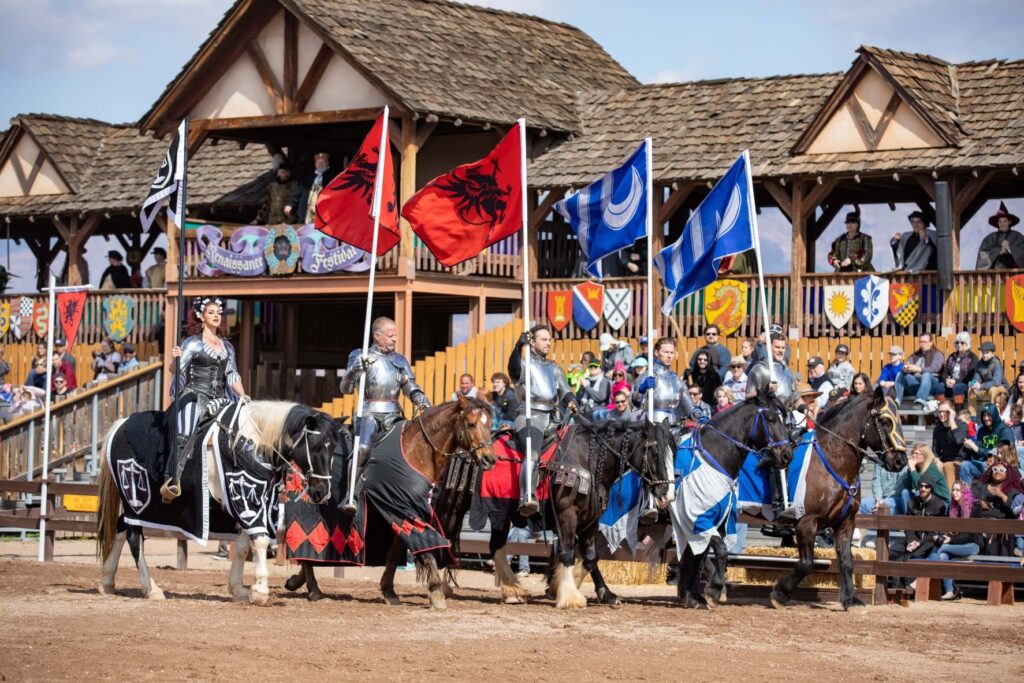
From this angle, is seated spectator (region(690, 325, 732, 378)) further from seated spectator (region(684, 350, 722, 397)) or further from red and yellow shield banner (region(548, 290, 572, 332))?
red and yellow shield banner (region(548, 290, 572, 332))

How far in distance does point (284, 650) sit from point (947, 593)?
852 cm

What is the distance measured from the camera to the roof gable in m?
24.5

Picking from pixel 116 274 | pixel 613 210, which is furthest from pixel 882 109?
pixel 116 274

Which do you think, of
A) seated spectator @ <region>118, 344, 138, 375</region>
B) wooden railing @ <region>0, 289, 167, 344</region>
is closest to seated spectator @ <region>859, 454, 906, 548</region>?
seated spectator @ <region>118, 344, 138, 375</region>

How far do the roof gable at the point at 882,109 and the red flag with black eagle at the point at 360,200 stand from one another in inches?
387

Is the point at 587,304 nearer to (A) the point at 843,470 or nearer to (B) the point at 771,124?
(B) the point at 771,124

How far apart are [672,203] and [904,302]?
167 inches

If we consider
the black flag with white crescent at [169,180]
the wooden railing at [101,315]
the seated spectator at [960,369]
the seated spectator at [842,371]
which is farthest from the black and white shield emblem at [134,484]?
the wooden railing at [101,315]

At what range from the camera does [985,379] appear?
21156 millimetres

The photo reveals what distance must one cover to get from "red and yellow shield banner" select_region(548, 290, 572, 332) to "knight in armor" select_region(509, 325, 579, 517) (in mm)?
10616

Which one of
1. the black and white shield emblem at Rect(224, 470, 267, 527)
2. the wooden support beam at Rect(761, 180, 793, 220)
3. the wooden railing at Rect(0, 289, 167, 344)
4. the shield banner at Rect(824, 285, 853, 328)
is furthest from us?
the wooden railing at Rect(0, 289, 167, 344)

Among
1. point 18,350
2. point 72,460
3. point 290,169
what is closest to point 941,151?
point 290,169

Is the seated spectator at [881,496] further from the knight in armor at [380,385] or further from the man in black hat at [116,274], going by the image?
the man in black hat at [116,274]

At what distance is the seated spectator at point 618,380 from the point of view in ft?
65.9
